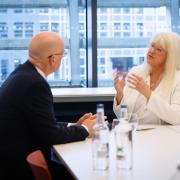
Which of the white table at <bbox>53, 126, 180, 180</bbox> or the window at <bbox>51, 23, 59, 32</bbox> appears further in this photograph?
the window at <bbox>51, 23, 59, 32</bbox>

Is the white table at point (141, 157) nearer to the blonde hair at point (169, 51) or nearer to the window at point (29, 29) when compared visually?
the blonde hair at point (169, 51)

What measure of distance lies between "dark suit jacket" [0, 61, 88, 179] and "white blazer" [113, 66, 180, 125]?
33.3 inches

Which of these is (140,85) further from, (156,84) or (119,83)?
(156,84)

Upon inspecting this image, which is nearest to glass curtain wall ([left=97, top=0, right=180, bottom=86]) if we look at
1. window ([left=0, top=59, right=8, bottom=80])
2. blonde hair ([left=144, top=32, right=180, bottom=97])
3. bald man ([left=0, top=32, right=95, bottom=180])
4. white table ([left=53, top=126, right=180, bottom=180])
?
window ([left=0, top=59, right=8, bottom=80])

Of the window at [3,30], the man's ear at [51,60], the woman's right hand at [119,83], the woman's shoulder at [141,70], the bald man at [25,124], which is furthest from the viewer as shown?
the window at [3,30]

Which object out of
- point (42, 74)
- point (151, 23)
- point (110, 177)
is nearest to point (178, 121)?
point (42, 74)

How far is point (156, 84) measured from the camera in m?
3.20

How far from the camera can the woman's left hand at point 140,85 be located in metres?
2.89

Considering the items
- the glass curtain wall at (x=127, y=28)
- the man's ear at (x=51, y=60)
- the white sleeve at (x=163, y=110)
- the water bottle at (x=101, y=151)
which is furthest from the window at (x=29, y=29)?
the water bottle at (x=101, y=151)

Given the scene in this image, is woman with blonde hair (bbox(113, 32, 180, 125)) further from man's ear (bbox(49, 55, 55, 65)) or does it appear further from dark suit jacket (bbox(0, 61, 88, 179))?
dark suit jacket (bbox(0, 61, 88, 179))

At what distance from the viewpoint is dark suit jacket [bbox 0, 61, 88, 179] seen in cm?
222

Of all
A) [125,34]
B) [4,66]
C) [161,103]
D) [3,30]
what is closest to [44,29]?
[3,30]

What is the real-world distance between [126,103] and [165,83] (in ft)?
1.12

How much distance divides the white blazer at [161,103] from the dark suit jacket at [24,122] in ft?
2.78
